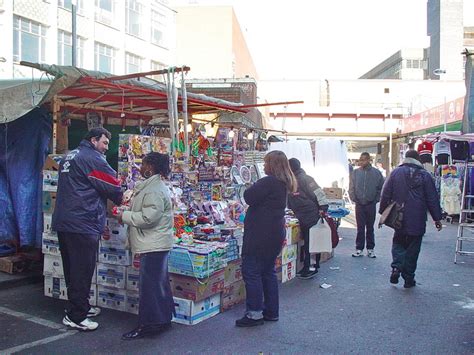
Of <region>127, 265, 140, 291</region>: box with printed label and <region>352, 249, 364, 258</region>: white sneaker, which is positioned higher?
<region>127, 265, 140, 291</region>: box with printed label

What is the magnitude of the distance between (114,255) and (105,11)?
29766mm

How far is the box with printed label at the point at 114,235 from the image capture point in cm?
536

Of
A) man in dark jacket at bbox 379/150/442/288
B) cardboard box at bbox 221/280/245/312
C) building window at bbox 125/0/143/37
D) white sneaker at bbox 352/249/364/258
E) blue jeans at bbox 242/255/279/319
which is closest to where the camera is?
blue jeans at bbox 242/255/279/319

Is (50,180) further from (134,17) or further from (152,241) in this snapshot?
(134,17)

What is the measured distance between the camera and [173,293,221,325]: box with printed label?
16.6 feet

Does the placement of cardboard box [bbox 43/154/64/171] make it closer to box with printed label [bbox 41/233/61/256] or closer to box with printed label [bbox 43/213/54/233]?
box with printed label [bbox 43/213/54/233]

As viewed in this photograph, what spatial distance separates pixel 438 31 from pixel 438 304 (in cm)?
7120

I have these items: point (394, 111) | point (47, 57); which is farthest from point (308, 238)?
point (394, 111)

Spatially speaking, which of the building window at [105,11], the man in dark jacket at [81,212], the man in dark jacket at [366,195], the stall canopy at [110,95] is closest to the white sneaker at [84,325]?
the man in dark jacket at [81,212]

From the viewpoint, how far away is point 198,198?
6.65 meters

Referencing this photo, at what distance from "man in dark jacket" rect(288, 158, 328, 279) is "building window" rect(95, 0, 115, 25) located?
Answer: 27.4 metres

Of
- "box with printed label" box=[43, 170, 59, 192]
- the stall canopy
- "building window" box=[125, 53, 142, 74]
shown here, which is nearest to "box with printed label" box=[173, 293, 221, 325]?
"box with printed label" box=[43, 170, 59, 192]

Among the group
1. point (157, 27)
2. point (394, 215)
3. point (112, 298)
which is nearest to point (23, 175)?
point (112, 298)

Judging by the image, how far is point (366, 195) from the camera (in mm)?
8570
